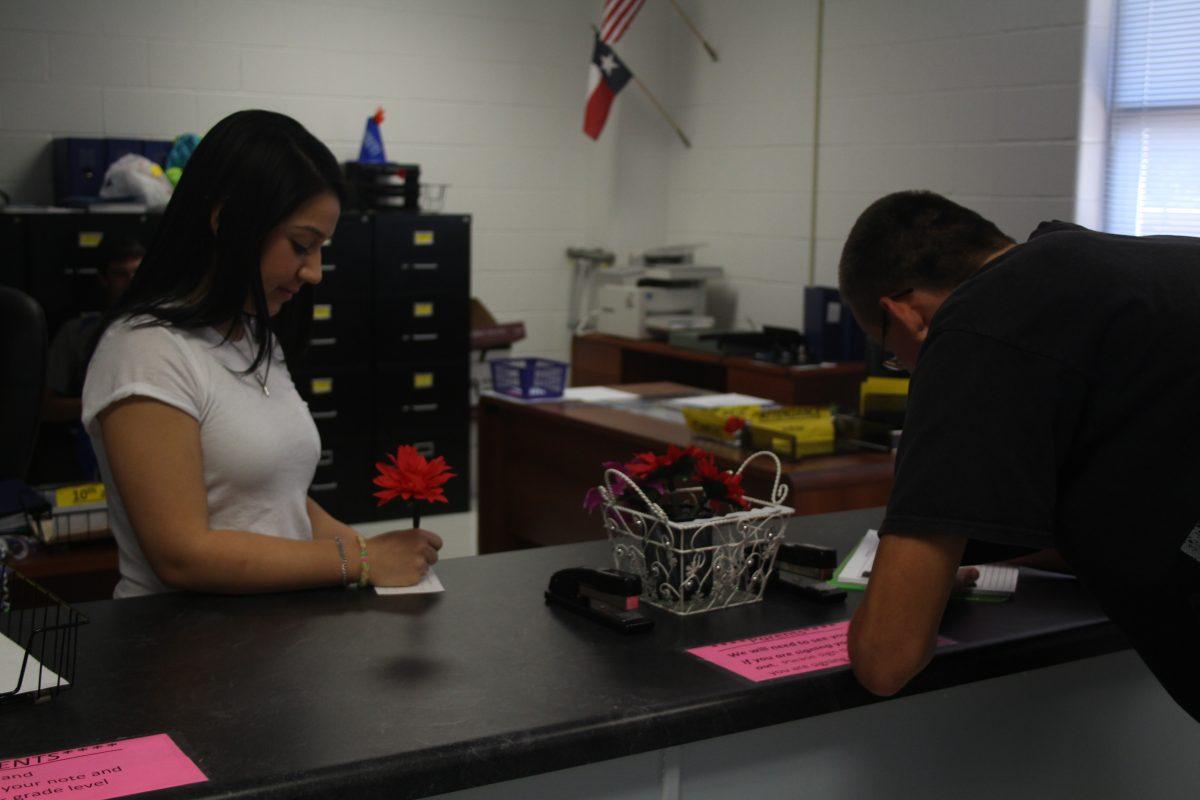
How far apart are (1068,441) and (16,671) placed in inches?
43.5

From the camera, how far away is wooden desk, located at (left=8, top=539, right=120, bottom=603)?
2.62 meters

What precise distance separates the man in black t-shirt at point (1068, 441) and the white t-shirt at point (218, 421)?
88 centimetres

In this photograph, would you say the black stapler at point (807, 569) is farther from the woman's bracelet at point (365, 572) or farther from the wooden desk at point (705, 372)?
the wooden desk at point (705, 372)

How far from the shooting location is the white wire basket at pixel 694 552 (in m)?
1.56

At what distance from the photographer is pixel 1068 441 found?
4.03ft

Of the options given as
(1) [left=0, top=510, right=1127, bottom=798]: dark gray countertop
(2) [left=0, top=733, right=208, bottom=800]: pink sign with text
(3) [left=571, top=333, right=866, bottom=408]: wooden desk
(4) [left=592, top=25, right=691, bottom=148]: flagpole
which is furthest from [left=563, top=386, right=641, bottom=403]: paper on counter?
(2) [left=0, top=733, right=208, bottom=800]: pink sign with text

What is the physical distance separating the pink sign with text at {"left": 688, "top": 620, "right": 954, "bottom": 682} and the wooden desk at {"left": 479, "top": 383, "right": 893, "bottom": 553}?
1202mm

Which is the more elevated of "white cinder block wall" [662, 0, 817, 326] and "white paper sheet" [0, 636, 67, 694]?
"white cinder block wall" [662, 0, 817, 326]

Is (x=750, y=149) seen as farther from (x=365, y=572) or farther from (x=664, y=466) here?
(x=365, y=572)

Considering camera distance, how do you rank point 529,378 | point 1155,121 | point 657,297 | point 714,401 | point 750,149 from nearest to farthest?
point 714,401 < point 529,378 < point 1155,121 < point 657,297 < point 750,149

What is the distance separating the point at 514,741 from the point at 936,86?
13.5ft

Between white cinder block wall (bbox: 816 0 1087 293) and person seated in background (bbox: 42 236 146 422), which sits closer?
white cinder block wall (bbox: 816 0 1087 293)

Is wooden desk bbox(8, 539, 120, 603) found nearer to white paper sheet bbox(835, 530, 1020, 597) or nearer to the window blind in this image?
white paper sheet bbox(835, 530, 1020, 597)

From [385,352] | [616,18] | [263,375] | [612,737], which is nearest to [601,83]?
[616,18]
